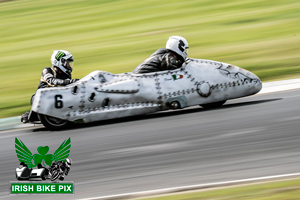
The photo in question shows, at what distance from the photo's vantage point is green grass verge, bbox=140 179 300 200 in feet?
19.2

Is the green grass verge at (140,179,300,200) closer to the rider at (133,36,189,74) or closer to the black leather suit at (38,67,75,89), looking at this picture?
the rider at (133,36,189,74)

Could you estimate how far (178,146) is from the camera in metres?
8.11

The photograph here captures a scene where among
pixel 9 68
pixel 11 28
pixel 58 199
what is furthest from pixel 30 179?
pixel 11 28

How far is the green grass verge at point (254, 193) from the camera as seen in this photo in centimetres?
587

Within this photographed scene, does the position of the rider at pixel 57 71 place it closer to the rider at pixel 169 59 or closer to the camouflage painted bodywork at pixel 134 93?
the camouflage painted bodywork at pixel 134 93

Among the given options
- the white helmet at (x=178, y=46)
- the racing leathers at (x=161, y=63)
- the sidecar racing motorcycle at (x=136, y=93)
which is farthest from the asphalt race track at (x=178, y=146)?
the white helmet at (x=178, y=46)

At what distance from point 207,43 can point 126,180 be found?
1088 centimetres

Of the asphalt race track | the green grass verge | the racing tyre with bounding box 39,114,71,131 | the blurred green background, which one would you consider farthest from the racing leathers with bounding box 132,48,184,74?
the green grass verge

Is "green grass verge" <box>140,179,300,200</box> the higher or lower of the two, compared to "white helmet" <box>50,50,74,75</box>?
lower

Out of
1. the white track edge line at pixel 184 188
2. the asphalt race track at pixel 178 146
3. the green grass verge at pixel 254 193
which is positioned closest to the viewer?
the green grass verge at pixel 254 193

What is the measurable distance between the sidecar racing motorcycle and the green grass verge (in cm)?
377

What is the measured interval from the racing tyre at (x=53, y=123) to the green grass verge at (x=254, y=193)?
420 cm

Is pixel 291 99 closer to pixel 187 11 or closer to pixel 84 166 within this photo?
pixel 84 166

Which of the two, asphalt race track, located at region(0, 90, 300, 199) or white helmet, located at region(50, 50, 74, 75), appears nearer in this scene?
asphalt race track, located at region(0, 90, 300, 199)
